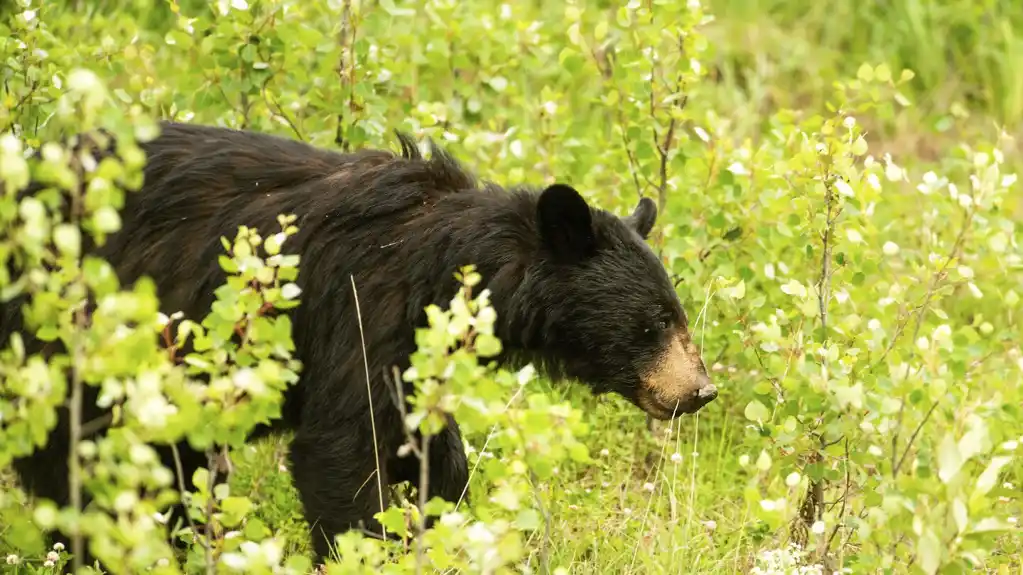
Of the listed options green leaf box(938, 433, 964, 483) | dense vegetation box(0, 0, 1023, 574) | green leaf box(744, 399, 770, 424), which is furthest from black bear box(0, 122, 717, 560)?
green leaf box(938, 433, 964, 483)

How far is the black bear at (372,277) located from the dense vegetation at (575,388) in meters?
0.14

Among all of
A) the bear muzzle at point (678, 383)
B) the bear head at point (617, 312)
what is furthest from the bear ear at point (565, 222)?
the bear muzzle at point (678, 383)

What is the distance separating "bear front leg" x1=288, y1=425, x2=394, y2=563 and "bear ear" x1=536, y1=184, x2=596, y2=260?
2.34ft

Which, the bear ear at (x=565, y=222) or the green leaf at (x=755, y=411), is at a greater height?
the bear ear at (x=565, y=222)

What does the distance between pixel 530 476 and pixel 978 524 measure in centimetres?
93

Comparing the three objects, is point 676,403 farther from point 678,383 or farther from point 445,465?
point 445,465

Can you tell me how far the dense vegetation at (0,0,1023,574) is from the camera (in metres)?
2.47

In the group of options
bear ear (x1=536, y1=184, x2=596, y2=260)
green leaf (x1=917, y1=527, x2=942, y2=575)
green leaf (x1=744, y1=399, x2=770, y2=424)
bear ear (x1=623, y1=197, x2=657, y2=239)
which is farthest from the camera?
bear ear (x1=623, y1=197, x2=657, y2=239)

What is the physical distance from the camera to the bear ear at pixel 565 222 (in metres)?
3.77

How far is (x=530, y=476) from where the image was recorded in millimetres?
3074

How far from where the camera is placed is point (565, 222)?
12.7ft

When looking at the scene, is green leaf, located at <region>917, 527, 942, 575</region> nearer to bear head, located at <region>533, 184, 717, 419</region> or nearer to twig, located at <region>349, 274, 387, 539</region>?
bear head, located at <region>533, 184, 717, 419</region>

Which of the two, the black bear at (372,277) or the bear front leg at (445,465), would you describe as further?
the bear front leg at (445,465)

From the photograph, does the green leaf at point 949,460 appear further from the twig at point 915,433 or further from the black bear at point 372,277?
the black bear at point 372,277
